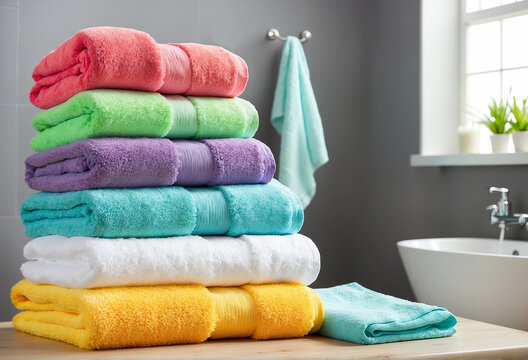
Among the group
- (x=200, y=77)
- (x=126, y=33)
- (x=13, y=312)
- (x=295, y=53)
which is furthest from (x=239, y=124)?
(x=295, y=53)

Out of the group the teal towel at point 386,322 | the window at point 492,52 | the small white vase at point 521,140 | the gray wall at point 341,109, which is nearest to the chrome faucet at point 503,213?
the gray wall at point 341,109

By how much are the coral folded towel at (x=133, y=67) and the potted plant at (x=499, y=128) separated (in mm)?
1650

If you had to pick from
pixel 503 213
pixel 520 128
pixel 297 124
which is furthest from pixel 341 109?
pixel 503 213

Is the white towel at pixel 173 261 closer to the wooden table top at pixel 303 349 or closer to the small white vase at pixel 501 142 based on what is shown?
the wooden table top at pixel 303 349

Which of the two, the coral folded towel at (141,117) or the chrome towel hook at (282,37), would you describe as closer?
the coral folded towel at (141,117)

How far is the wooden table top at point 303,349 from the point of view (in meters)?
0.82

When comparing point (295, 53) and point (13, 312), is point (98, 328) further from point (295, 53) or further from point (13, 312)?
point (295, 53)

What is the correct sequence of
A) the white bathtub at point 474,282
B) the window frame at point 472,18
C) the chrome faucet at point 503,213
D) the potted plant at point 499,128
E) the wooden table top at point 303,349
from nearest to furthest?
the wooden table top at point 303,349
the white bathtub at point 474,282
the chrome faucet at point 503,213
the potted plant at point 499,128
the window frame at point 472,18

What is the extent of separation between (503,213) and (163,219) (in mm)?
1663

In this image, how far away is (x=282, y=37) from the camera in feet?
9.16

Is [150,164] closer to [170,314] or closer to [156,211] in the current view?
[156,211]

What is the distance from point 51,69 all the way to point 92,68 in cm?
16

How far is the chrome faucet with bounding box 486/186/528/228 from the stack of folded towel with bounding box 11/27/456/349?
54.0 inches

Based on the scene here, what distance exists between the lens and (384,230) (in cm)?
286
